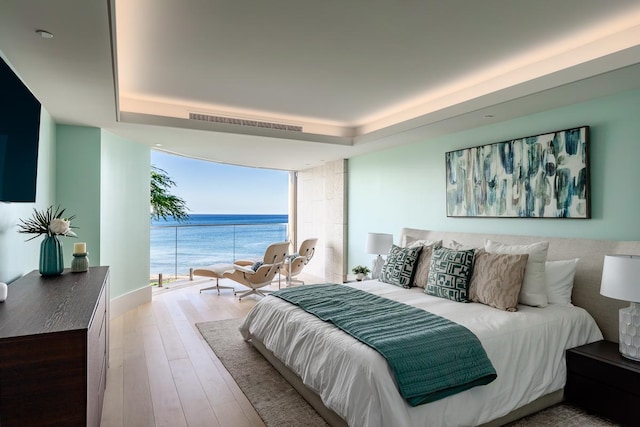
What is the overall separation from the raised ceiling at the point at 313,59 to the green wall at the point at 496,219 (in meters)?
0.18

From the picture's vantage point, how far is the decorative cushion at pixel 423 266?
3.79 m

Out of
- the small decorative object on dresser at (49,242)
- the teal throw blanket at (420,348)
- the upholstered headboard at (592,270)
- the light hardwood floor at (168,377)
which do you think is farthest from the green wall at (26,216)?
the upholstered headboard at (592,270)

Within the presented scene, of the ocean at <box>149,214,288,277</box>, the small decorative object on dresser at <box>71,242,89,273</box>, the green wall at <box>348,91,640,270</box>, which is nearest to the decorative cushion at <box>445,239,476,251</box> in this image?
the green wall at <box>348,91,640,270</box>

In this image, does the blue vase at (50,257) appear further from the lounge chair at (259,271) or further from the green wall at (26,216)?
the lounge chair at (259,271)

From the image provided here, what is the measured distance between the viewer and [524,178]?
3.64 m

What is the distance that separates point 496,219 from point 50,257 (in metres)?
4.18

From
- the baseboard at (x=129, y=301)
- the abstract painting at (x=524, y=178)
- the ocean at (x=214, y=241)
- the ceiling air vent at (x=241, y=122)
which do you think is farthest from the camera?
the ocean at (x=214, y=241)

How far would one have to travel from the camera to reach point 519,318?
268 centimetres

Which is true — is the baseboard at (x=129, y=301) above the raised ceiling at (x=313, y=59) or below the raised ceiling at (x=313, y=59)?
below

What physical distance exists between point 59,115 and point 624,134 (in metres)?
5.35

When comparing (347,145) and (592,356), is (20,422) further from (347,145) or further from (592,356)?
(347,145)

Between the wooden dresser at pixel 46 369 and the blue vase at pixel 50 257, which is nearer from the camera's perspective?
the wooden dresser at pixel 46 369

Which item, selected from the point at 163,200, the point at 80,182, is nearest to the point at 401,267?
the point at 80,182

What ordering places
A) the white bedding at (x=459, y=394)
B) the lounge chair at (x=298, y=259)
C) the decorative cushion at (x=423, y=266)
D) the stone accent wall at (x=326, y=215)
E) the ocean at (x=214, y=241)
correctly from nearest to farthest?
the white bedding at (x=459, y=394) < the decorative cushion at (x=423, y=266) < the lounge chair at (x=298, y=259) < the stone accent wall at (x=326, y=215) < the ocean at (x=214, y=241)
